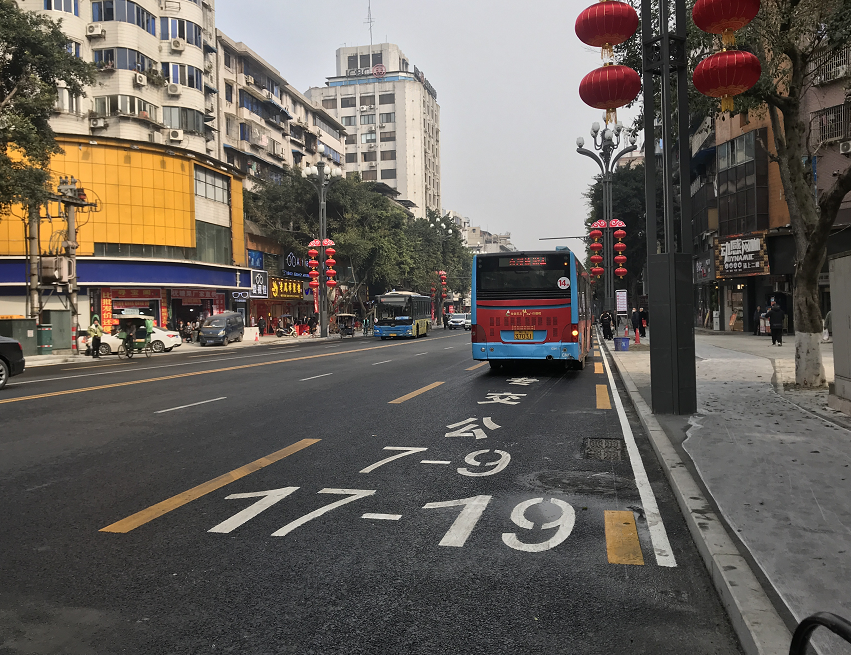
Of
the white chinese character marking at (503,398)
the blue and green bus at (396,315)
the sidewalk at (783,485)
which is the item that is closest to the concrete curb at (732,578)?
the sidewalk at (783,485)

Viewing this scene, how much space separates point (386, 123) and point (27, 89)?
88.3m

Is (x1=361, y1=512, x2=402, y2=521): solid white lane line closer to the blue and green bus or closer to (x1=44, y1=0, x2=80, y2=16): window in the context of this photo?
the blue and green bus

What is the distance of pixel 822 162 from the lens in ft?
102

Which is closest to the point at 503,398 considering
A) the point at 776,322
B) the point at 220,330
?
the point at 776,322

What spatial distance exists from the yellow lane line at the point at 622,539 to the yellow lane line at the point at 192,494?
3.34 metres

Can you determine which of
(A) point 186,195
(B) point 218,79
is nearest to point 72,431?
(A) point 186,195

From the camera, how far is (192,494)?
6008 millimetres

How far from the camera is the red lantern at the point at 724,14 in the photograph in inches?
323

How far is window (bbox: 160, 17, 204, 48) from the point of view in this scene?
143 feet

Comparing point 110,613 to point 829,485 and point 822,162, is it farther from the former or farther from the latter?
point 822,162

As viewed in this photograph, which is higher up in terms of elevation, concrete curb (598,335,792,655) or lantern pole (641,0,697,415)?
lantern pole (641,0,697,415)

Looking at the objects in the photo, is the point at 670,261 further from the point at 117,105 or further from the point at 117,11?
the point at 117,11

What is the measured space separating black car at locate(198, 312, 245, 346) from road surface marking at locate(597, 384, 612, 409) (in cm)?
2852

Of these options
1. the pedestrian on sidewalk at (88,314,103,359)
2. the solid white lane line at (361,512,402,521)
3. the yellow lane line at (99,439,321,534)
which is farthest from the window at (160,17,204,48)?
the solid white lane line at (361,512,402,521)
